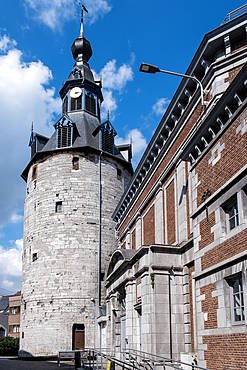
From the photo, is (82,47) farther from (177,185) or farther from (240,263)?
(240,263)

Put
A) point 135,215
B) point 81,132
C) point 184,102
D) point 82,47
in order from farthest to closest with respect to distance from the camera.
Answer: point 82,47 → point 81,132 → point 135,215 → point 184,102

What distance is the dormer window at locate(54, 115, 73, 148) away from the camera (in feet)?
110

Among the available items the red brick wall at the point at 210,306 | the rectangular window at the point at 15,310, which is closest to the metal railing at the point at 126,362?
the red brick wall at the point at 210,306

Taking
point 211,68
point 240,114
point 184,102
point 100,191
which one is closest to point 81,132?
point 100,191

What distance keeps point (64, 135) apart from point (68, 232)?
8.63 m

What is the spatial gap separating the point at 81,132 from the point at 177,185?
2037 cm

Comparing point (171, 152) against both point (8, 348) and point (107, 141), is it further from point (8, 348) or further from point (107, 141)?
point (8, 348)

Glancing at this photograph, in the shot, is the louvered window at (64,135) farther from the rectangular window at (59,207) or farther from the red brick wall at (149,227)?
the red brick wall at (149,227)

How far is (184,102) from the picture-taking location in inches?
633

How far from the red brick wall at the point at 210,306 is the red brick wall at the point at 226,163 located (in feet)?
8.64

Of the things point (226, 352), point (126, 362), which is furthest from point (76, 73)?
point (226, 352)

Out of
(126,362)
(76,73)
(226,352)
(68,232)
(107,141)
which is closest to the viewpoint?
(226,352)

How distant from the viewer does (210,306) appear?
10672mm

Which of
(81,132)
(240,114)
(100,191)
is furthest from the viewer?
(81,132)
